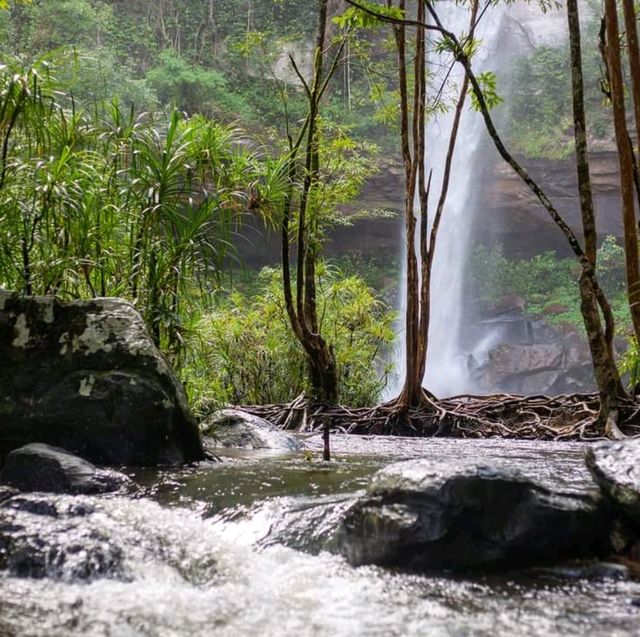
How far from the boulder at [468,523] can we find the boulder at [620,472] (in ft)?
0.26

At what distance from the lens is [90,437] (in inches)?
147

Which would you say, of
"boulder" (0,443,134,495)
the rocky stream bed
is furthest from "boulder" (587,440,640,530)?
"boulder" (0,443,134,495)

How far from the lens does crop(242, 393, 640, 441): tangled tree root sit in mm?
6902

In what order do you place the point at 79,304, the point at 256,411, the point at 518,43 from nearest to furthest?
the point at 79,304 → the point at 256,411 → the point at 518,43

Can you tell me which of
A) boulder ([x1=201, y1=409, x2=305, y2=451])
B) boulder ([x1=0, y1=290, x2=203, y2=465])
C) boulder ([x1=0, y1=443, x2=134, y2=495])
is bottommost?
boulder ([x1=201, y1=409, x2=305, y2=451])

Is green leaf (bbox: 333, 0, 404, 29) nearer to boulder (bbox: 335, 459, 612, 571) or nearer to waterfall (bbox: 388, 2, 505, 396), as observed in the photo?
boulder (bbox: 335, 459, 612, 571)

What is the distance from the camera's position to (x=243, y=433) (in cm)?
547

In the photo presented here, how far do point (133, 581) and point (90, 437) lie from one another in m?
1.55

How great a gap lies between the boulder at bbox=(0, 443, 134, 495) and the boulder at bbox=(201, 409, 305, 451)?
2.09m

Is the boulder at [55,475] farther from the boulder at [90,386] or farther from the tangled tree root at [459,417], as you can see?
the tangled tree root at [459,417]

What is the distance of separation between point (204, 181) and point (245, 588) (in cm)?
301

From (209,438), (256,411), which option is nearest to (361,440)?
(209,438)

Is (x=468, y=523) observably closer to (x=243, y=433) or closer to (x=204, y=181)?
(x=204, y=181)

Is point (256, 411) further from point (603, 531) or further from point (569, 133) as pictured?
point (569, 133)
